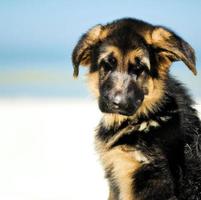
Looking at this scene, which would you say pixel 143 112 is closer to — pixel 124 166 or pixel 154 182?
pixel 124 166

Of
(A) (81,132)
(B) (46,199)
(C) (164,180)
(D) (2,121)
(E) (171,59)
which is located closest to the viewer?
(C) (164,180)

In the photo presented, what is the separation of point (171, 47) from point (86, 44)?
73 cm

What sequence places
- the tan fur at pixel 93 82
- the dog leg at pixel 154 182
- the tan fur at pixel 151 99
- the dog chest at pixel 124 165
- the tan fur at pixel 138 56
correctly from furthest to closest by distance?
the tan fur at pixel 93 82
the tan fur at pixel 151 99
the tan fur at pixel 138 56
the dog chest at pixel 124 165
the dog leg at pixel 154 182

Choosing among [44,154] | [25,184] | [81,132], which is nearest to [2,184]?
[25,184]

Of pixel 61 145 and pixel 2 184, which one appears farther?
pixel 61 145

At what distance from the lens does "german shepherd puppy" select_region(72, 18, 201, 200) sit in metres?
5.11

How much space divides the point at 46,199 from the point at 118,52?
5.62 feet

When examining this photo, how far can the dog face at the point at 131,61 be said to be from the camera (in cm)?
527

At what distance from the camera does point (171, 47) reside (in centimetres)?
534

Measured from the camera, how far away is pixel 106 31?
18.5 ft

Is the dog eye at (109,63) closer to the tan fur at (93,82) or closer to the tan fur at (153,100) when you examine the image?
the tan fur at (93,82)

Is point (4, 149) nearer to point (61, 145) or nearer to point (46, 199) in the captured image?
point (61, 145)

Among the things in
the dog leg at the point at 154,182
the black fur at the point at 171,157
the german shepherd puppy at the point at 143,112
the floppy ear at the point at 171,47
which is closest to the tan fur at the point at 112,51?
the german shepherd puppy at the point at 143,112

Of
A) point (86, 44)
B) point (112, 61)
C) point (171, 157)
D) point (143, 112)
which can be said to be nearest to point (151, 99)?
point (143, 112)
